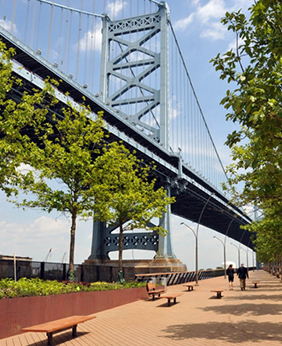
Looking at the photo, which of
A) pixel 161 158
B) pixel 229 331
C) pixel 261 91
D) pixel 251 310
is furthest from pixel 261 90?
pixel 161 158

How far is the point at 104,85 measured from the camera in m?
53.8

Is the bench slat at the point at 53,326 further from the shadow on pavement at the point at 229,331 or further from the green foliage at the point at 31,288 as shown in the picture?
the shadow on pavement at the point at 229,331

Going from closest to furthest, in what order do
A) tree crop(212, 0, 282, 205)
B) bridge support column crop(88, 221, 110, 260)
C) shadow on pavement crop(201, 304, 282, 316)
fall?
tree crop(212, 0, 282, 205)
shadow on pavement crop(201, 304, 282, 316)
bridge support column crop(88, 221, 110, 260)

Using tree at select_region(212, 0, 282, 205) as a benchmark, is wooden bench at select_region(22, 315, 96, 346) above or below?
below

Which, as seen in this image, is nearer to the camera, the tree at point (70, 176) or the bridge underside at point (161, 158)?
the tree at point (70, 176)

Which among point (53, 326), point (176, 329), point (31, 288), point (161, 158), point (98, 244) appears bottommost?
point (176, 329)

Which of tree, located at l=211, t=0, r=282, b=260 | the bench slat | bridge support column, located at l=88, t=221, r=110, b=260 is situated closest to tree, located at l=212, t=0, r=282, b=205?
tree, located at l=211, t=0, r=282, b=260

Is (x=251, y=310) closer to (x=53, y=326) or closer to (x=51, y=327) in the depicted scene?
(x=53, y=326)

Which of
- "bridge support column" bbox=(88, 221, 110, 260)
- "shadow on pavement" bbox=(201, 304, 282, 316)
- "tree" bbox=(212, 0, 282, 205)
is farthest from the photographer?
"bridge support column" bbox=(88, 221, 110, 260)

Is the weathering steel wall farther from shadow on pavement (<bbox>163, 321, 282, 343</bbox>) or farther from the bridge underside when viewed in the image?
the bridge underside

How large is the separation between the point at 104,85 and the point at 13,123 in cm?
4342

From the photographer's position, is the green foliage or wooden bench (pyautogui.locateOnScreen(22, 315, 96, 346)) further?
the green foliage

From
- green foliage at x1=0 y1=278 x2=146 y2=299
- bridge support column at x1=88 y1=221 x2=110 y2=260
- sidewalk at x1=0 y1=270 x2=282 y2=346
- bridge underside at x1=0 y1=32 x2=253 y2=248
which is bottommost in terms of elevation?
sidewalk at x1=0 y1=270 x2=282 y2=346

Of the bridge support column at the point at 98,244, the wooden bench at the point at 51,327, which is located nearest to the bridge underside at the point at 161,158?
the wooden bench at the point at 51,327
